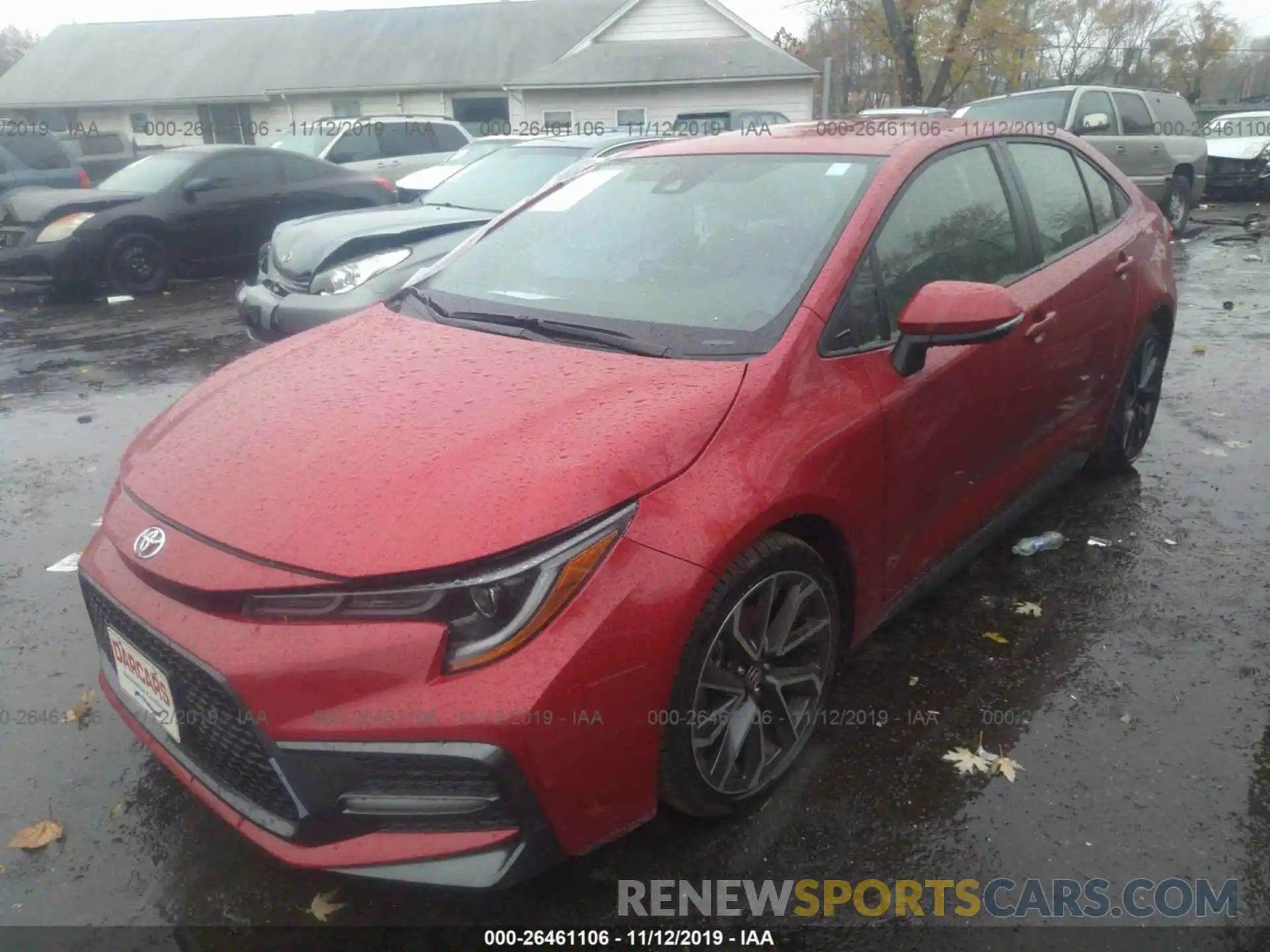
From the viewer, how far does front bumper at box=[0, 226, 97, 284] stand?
30.1 feet

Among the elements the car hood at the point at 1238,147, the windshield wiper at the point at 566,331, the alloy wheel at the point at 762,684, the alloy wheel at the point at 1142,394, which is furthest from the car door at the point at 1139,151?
the alloy wheel at the point at 762,684

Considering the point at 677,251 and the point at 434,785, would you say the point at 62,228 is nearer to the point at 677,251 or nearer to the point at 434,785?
the point at 677,251

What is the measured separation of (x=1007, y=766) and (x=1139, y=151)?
1139cm

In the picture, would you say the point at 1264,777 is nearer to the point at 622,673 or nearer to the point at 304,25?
the point at 622,673

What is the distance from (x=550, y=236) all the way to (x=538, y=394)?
3.70 ft

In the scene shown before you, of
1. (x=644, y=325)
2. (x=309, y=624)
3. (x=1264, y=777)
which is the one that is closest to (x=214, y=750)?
(x=309, y=624)

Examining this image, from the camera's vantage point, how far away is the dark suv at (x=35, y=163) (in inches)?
435

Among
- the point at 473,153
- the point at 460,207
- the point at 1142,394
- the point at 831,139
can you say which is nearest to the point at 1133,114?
the point at 473,153

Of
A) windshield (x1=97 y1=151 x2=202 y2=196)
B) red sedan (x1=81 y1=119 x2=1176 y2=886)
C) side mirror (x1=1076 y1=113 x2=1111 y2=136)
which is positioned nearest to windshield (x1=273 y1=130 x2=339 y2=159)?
windshield (x1=97 y1=151 x2=202 y2=196)

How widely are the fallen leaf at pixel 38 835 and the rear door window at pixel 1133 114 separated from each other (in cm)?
1290

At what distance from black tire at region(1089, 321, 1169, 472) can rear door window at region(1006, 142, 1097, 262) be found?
2.32 ft

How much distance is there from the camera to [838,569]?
8.47 feet

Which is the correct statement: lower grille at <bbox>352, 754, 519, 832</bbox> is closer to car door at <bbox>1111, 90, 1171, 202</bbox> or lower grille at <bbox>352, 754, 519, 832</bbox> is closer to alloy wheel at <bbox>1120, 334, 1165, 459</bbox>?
alloy wheel at <bbox>1120, 334, 1165, 459</bbox>

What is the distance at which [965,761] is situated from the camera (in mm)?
2695
